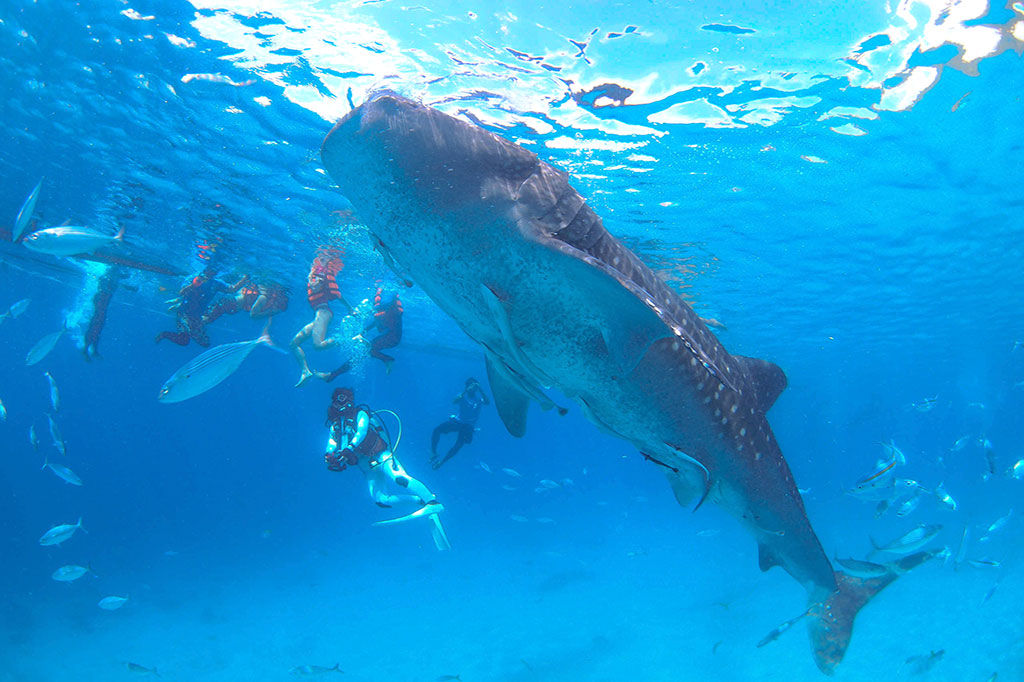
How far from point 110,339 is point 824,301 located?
2737 inches

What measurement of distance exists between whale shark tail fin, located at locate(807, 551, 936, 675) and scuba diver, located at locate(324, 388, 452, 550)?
5.77 metres

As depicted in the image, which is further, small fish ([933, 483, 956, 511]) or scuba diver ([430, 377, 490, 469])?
scuba diver ([430, 377, 490, 469])

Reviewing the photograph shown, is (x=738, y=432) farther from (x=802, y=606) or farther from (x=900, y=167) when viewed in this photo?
(x=802, y=606)

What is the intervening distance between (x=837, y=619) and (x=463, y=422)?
34.2 feet

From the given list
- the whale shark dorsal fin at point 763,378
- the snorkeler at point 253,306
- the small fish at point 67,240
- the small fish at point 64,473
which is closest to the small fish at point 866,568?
the whale shark dorsal fin at point 763,378

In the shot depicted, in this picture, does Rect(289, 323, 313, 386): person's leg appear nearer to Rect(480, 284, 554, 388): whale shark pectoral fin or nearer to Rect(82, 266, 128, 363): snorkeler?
Rect(82, 266, 128, 363): snorkeler

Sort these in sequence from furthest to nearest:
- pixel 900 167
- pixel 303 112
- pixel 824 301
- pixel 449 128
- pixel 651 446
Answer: pixel 824 301 → pixel 900 167 → pixel 303 112 → pixel 651 446 → pixel 449 128

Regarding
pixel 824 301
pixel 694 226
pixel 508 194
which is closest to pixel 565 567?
pixel 824 301

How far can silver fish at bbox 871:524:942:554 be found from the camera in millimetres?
9141

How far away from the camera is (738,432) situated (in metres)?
3.59

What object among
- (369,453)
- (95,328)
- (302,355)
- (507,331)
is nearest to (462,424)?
(302,355)

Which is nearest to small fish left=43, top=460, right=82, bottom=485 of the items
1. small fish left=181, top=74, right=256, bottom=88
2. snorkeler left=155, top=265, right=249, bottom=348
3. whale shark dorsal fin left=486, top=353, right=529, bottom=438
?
snorkeler left=155, top=265, right=249, bottom=348

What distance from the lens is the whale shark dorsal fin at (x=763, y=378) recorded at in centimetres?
406

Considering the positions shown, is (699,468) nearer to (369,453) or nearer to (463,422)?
(369,453)
